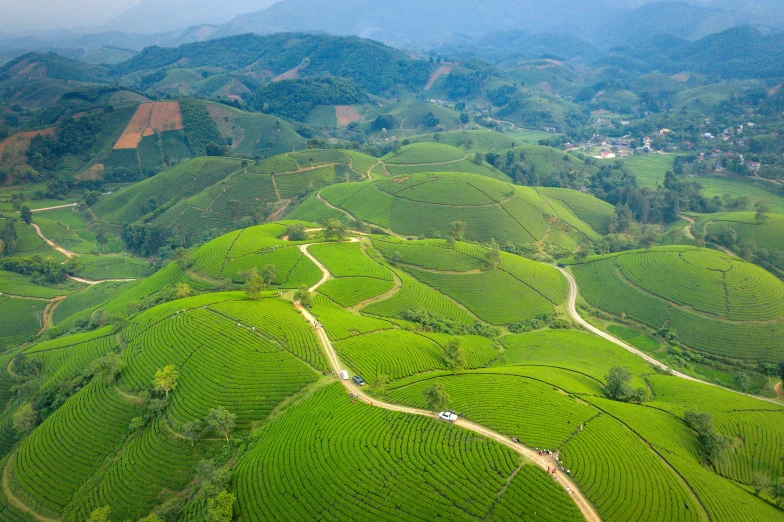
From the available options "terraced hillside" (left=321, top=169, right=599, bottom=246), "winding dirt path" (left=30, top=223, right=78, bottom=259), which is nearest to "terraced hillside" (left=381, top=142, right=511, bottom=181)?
"terraced hillside" (left=321, top=169, right=599, bottom=246)

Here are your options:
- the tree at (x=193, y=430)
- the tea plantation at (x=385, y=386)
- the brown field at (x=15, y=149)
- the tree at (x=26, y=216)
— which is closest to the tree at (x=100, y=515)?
the tea plantation at (x=385, y=386)

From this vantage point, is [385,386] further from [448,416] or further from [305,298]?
[305,298]

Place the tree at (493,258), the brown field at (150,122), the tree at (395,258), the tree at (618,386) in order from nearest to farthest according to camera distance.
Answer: the tree at (618,386)
the tree at (493,258)
the tree at (395,258)
the brown field at (150,122)

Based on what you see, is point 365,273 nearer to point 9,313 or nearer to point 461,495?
point 461,495

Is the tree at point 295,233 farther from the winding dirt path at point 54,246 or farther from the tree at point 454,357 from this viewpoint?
the winding dirt path at point 54,246

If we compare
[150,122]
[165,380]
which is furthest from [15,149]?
[165,380]

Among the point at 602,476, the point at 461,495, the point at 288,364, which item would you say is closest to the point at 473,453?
the point at 461,495

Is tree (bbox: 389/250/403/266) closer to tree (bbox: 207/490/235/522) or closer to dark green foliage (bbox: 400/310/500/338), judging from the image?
dark green foliage (bbox: 400/310/500/338)
